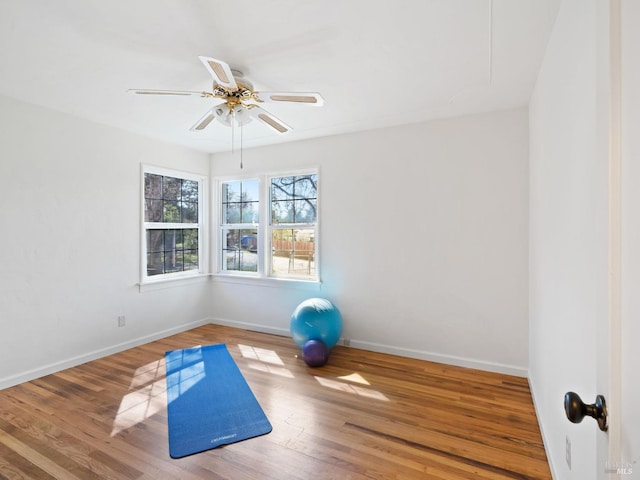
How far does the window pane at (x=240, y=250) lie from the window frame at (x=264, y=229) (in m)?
0.06

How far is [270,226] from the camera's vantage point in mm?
4652

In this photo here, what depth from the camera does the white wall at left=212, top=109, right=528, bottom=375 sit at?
3213 mm

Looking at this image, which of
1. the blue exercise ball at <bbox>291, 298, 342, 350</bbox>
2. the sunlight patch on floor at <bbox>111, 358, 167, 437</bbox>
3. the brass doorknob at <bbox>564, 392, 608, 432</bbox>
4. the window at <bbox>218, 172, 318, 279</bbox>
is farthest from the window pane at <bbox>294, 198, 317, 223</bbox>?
the brass doorknob at <bbox>564, 392, 608, 432</bbox>

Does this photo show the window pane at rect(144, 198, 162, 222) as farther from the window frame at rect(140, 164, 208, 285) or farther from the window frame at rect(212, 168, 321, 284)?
the window frame at rect(212, 168, 321, 284)

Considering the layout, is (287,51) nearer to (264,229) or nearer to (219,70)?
(219,70)

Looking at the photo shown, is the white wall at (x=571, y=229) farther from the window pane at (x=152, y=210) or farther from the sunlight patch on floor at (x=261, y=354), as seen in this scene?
the window pane at (x=152, y=210)

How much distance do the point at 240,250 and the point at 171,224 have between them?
1026 mm

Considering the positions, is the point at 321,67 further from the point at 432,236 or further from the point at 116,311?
the point at 116,311

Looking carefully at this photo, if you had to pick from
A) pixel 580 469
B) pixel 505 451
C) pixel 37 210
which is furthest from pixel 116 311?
pixel 580 469

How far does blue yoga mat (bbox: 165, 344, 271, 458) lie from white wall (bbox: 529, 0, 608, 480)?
6.03ft

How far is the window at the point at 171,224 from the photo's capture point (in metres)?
4.26

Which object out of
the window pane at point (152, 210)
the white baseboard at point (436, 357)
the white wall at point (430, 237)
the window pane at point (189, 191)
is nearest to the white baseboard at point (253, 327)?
the white baseboard at point (436, 357)

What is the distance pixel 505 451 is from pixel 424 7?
2691 millimetres

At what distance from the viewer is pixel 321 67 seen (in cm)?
243
